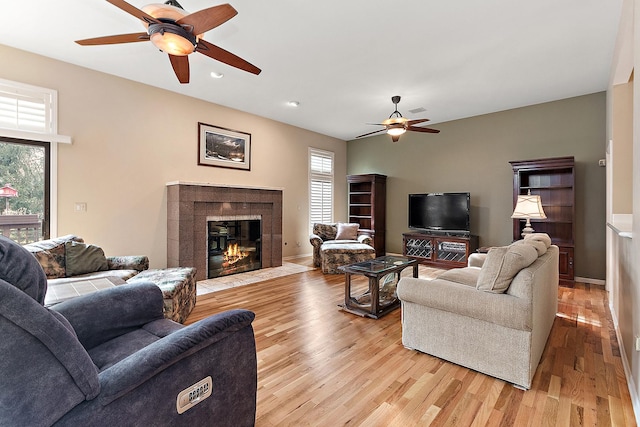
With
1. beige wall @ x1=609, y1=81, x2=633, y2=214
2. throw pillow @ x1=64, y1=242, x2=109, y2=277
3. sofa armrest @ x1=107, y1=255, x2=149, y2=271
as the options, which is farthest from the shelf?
throw pillow @ x1=64, y1=242, x2=109, y2=277

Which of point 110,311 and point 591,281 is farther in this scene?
point 591,281

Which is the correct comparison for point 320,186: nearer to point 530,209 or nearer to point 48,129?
point 530,209

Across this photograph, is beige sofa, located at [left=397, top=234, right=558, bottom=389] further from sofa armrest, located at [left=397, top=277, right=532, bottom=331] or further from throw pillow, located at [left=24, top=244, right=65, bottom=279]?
throw pillow, located at [left=24, top=244, right=65, bottom=279]

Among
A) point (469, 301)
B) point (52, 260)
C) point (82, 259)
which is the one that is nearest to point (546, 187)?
point (469, 301)

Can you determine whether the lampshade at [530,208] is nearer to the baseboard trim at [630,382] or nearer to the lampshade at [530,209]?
the lampshade at [530,209]

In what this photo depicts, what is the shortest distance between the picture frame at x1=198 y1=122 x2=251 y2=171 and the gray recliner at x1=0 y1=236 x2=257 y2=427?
3.84 meters

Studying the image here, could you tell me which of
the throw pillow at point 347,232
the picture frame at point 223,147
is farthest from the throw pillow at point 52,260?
the throw pillow at point 347,232

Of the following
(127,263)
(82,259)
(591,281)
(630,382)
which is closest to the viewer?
(630,382)

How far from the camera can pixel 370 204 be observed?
23.0ft

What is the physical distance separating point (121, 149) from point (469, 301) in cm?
466

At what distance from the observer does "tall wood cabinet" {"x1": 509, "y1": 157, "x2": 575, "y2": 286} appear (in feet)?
14.6

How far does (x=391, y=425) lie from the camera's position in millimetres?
1661

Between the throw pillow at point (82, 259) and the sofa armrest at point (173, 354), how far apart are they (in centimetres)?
275

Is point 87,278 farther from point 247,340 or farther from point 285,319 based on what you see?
point 247,340
